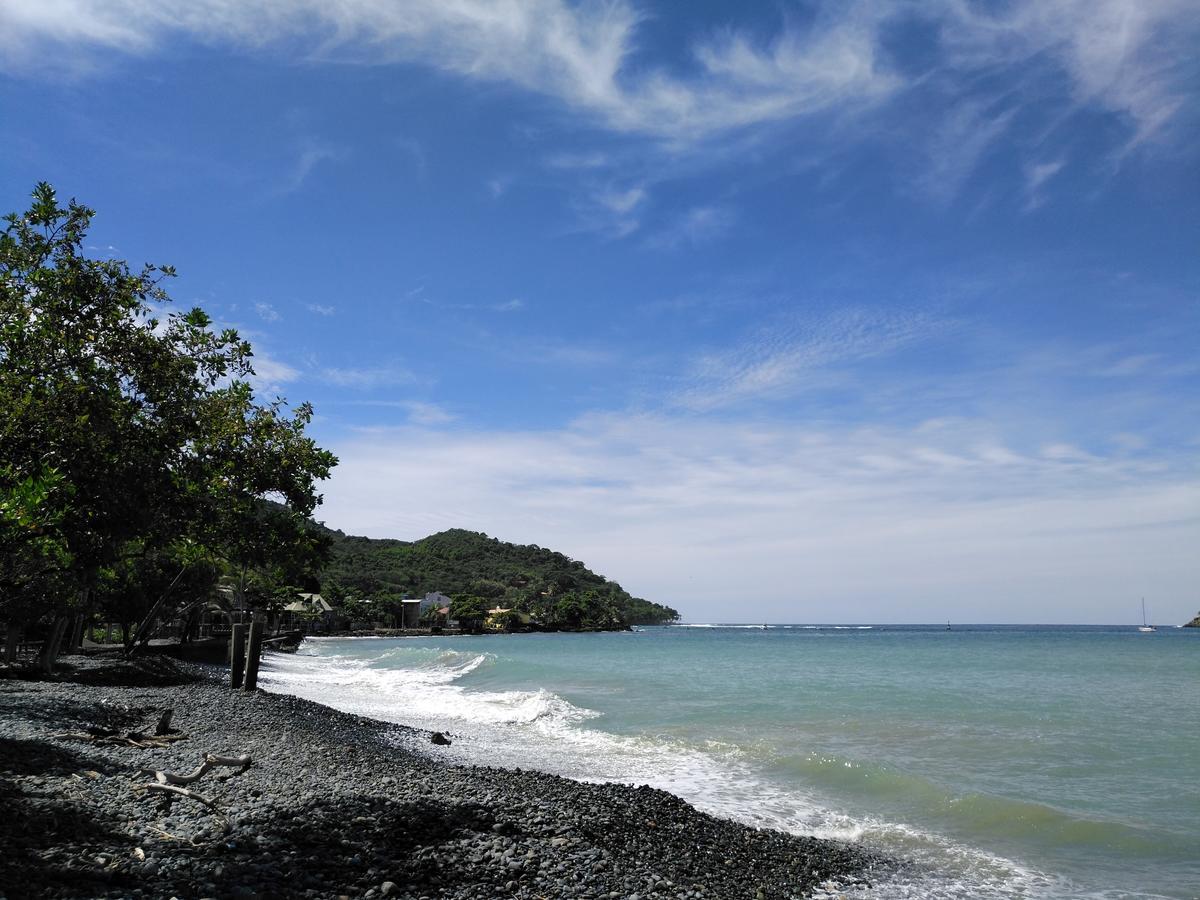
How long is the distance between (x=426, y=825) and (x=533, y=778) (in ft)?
14.7

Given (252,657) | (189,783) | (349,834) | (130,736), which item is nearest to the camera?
(349,834)

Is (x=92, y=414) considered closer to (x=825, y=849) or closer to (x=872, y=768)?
(x=825, y=849)

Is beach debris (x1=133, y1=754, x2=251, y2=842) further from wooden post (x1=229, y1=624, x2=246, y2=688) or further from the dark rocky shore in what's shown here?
wooden post (x1=229, y1=624, x2=246, y2=688)

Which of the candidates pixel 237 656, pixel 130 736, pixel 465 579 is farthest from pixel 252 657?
pixel 465 579

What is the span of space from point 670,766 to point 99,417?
12.2m

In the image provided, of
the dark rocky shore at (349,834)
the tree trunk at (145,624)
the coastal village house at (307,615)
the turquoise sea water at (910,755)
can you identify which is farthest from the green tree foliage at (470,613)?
the dark rocky shore at (349,834)

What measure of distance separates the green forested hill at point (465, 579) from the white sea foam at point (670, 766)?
106199 mm

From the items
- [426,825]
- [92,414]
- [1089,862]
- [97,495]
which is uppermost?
[92,414]

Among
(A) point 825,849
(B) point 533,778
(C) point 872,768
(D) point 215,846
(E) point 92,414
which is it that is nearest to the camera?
(D) point 215,846

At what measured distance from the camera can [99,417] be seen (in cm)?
826

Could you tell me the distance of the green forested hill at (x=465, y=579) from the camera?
497ft

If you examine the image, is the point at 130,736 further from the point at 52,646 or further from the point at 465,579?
the point at 465,579

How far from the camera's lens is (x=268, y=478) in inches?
419

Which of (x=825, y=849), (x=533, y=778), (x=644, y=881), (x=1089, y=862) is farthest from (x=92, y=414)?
(x=1089, y=862)
